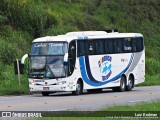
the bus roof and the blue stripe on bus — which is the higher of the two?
the bus roof

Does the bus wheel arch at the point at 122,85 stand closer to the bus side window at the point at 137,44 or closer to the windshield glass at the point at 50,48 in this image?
the bus side window at the point at 137,44

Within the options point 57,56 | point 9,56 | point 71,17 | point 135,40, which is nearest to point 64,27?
point 71,17

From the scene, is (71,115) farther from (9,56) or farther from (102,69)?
(9,56)

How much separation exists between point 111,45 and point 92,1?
85.2 ft

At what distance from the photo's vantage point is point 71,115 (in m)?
18.5

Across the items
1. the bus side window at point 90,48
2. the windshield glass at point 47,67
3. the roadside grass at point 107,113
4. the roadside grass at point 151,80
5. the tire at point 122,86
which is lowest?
the roadside grass at point 151,80

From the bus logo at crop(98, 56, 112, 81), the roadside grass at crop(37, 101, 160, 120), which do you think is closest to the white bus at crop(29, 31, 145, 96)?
the bus logo at crop(98, 56, 112, 81)

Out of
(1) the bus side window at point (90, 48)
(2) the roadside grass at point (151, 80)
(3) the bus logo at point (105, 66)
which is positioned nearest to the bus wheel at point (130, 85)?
(3) the bus logo at point (105, 66)

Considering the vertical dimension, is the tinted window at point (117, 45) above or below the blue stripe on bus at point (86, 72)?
above

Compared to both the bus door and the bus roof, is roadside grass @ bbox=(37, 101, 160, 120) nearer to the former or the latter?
the bus door

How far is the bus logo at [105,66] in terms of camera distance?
35344 mm

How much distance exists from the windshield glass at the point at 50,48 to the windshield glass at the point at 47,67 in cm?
27

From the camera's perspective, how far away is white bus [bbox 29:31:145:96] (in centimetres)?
3247

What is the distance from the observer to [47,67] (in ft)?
107
